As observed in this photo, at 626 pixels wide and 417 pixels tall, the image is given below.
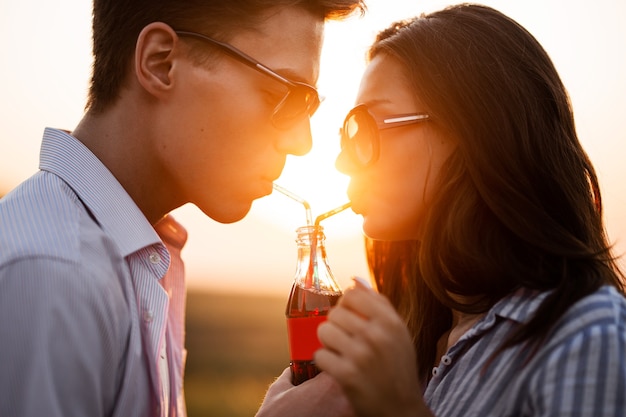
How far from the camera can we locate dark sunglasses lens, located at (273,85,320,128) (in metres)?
2.83

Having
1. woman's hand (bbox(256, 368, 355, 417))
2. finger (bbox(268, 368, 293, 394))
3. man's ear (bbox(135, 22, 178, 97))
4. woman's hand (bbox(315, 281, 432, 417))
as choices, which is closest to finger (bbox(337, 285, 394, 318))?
woman's hand (bbox(315, 281, 432, 417))

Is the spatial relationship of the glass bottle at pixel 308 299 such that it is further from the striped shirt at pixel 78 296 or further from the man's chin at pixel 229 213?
the striped shirt at pixel 78 296

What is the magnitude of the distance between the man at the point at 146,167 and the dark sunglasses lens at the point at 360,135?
0.28 meters

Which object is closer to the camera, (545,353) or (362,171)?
(545,353)

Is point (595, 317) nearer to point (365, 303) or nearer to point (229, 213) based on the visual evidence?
point (365, 303)

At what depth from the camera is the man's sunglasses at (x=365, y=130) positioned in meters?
2.91

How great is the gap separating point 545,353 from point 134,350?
4.75 ft

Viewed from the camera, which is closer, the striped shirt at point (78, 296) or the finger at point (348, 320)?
the striped shirt at point (78, 296)

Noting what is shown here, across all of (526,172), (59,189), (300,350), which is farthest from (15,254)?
(526,172)

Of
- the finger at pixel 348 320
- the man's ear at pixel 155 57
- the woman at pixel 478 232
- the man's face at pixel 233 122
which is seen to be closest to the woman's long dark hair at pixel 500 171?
the woman at pixel 478 232

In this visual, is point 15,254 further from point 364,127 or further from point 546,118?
point 546,118

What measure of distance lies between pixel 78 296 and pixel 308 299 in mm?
1130

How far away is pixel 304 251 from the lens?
2.86 meters

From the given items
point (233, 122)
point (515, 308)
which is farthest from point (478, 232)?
point (233, 122)
